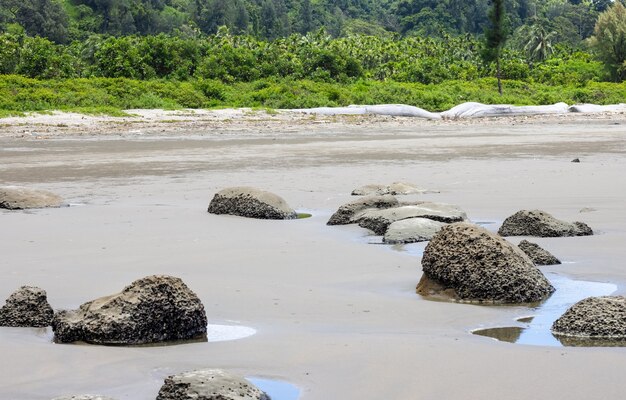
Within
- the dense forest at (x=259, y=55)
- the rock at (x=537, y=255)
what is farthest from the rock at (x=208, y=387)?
the dense forest at (x=259, y=55)

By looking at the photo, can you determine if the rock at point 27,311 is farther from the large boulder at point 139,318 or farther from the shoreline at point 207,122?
the shoreline at point 207,122

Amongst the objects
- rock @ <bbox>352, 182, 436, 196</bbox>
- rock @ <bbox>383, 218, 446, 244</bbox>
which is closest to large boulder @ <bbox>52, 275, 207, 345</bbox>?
rock @ <bbox>383, 218, 446, 244</bbox>

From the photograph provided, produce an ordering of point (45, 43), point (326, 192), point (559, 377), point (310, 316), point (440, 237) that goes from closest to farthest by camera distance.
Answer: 1. point (559, 377)
2. point (310, 316)
3. point (440, 237)
4. point (326, 192)
5. point (45, 43)

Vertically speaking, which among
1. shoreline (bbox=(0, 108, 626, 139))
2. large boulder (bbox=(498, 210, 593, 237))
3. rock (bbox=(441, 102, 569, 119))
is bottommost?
rock (bbox=(441, 102, 569, 119))

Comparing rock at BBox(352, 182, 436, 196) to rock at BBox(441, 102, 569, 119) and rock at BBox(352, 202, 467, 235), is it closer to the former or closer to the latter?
rock at BBox(352, 202, 467, 235)

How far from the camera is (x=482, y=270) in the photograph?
5.49 metres

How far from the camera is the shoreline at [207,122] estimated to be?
25156mm

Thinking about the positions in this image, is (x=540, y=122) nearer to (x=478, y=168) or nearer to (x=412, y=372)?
(x=478, y=168)

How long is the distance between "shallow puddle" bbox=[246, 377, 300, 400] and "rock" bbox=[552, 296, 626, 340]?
4.88ft

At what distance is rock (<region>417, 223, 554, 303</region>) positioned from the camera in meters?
5.45

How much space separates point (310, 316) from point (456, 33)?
119188 millimetres

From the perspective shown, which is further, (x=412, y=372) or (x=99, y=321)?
(x=99, y=321)

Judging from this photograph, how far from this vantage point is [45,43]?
42.0 m

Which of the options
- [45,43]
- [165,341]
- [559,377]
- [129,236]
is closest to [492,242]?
[559,377]
